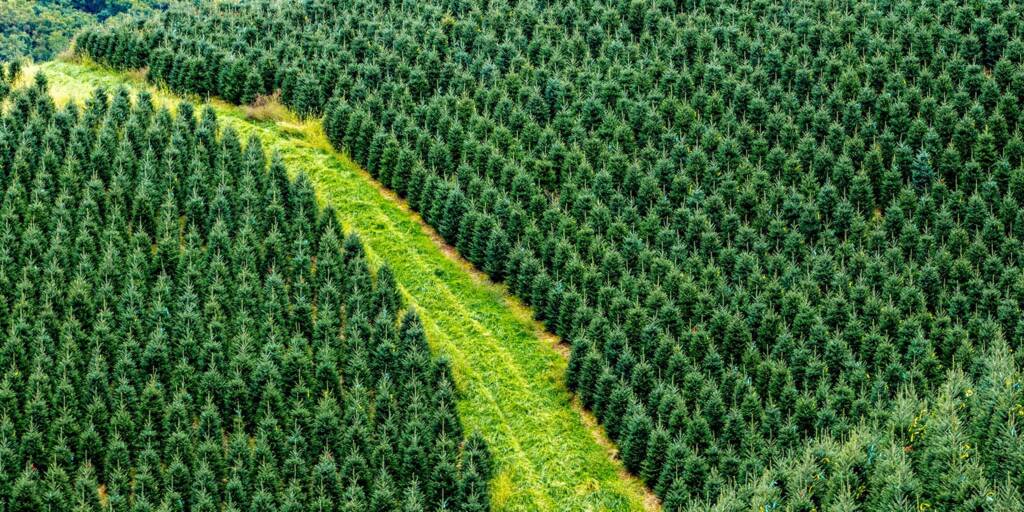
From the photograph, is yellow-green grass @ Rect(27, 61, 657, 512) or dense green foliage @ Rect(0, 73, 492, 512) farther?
yellow-green grass @ Rect(27, 61, 657, 512)

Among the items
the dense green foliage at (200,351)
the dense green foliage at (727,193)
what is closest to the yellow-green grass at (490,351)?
the dense green foliage at (727,193)

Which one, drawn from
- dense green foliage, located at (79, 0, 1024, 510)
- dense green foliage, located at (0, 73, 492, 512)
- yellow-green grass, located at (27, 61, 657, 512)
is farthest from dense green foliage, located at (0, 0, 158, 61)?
dense green foliage, located at (0, 73, 492, 512)

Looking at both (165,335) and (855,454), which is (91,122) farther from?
(855,454)

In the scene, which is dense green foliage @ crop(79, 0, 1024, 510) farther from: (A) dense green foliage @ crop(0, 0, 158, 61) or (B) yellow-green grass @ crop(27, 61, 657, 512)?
(A) dense green foliage @ crop(0, 0, 158, 61)

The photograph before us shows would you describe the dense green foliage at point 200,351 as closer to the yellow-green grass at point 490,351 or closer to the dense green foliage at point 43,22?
the yellow-green grass at point 490,351

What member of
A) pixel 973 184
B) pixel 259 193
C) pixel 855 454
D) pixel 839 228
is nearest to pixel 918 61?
pixel 973 184

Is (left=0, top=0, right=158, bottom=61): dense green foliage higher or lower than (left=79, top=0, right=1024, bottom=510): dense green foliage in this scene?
lower
